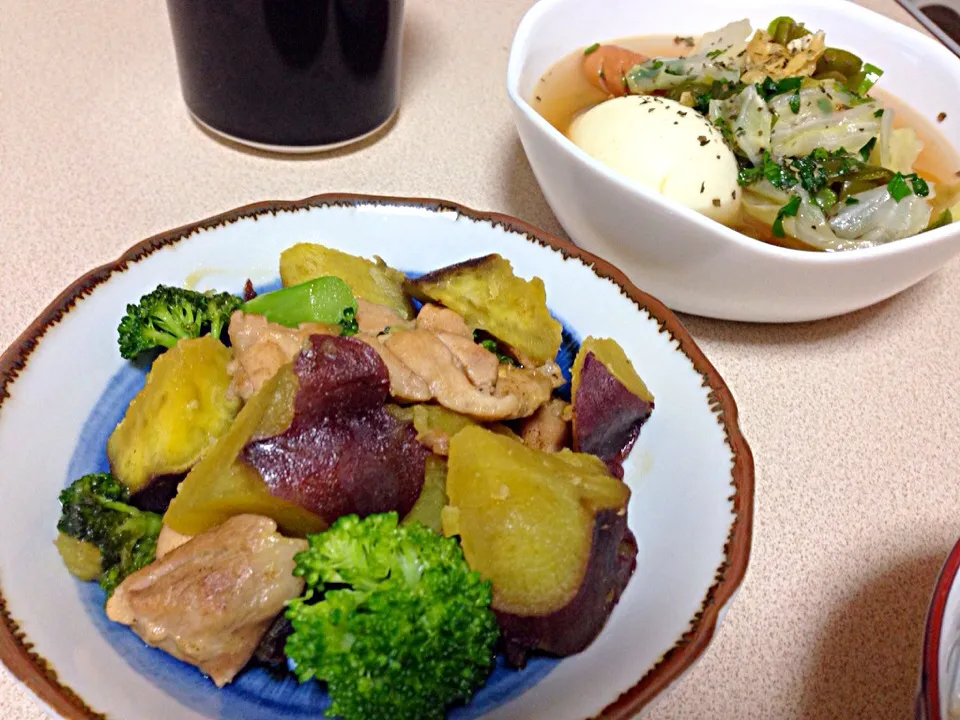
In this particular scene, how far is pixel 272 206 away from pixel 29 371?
39 cm

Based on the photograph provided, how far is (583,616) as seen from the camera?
0.74 m

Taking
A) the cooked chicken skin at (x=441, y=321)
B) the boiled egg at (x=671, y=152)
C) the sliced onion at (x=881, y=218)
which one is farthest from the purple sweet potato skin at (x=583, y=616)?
the sliced onion at (x=881, y=218)

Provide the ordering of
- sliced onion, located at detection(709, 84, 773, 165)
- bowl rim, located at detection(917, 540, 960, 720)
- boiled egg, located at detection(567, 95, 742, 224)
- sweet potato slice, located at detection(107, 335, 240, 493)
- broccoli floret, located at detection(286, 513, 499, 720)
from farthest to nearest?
sliced onion, located at detection(709, 84, 773, 165) → boiled egg, located at detection(567, 95, 742, 224) → sweet potato slice, located at detection(107, 335, 240, 493) → broccoli floret, located at detection(286, 513, 499, 720) → bowl rim, located at detection(917, 540, 960, 720)

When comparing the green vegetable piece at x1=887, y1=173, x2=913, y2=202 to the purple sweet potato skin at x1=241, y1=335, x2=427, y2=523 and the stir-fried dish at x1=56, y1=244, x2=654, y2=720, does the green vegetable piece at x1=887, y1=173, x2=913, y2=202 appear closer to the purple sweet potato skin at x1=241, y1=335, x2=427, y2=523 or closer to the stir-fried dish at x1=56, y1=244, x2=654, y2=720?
the stir-fried dish at x1=56, y1=244, x2=654, y2=720

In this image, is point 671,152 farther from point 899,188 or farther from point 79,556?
point 79,556

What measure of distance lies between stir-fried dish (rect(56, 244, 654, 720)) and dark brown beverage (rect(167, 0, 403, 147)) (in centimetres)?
58

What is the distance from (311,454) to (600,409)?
350 mm

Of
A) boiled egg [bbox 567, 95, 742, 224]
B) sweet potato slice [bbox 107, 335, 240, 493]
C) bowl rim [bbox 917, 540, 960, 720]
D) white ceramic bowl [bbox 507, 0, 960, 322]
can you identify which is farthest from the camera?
boiled egg [bbox 567, 95, 742, 224]

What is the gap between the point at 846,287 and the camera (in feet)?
3.67

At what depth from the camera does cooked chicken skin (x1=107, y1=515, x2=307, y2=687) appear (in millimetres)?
716

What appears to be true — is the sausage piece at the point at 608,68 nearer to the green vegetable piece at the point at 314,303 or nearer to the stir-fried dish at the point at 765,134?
the stir-fried dish at the point at 765,134

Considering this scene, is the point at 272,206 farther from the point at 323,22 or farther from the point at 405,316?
the point at 323,22

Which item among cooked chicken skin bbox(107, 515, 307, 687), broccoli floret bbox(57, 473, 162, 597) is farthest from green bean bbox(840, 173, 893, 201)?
broccoli floret bbox(57, 473, 162, 597)

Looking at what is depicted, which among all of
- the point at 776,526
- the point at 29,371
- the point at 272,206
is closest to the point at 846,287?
the point at 776,526
